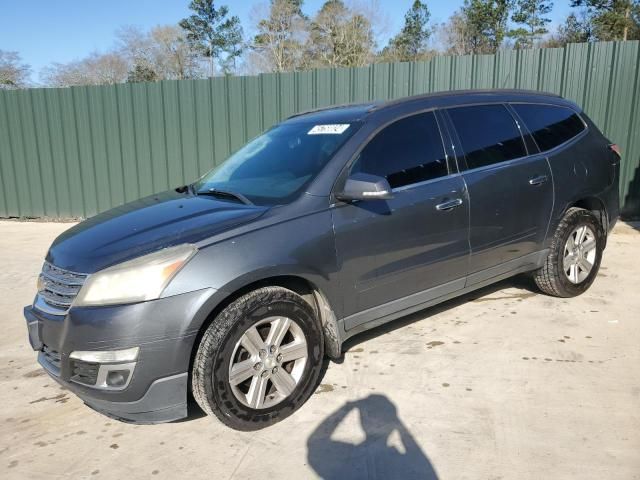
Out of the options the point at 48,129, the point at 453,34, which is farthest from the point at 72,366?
the point at 453,34

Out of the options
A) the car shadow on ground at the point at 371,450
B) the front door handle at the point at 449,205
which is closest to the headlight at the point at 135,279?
the car shadow on ground at the point at 371,450

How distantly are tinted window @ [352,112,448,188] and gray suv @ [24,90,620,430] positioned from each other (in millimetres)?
10

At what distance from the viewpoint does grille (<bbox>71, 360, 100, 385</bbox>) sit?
2.58 metres

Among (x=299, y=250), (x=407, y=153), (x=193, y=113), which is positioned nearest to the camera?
(x=299, y=250)

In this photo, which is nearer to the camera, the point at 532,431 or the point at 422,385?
the point at 532,431

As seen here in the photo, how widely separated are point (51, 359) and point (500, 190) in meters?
3.23

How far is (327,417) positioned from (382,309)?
804 mm

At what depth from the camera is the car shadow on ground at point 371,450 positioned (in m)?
2.52

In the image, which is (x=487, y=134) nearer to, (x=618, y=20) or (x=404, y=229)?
(x=404, y=229)

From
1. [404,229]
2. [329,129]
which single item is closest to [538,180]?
[404,229]

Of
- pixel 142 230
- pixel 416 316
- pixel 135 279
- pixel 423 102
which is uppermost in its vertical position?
pixel 423 102

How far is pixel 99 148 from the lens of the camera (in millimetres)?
9375

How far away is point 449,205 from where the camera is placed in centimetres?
357

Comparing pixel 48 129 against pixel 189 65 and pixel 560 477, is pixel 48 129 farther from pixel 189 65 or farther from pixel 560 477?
pixel 189 65
